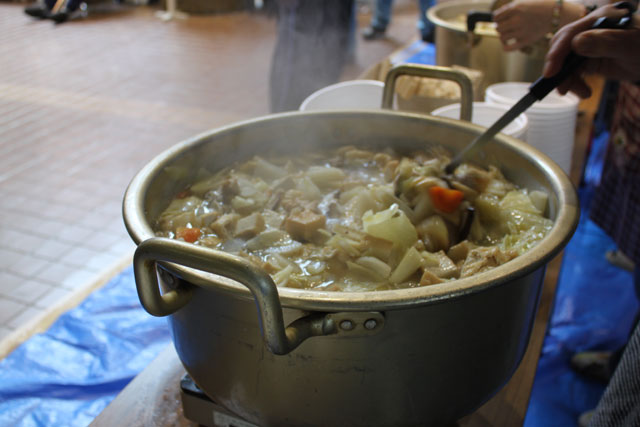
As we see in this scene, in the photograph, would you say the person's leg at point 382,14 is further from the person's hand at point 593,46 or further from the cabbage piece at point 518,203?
the cabbage piece at point 518,203

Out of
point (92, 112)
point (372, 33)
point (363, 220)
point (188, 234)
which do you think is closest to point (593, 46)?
point (363, 220)

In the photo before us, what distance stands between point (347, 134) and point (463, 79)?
0.42m

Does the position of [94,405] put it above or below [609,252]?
above

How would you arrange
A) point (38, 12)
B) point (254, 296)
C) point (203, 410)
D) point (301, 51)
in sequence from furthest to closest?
point (38, 12) < point (301, 51) < point (203, 410) < point (254, 296)

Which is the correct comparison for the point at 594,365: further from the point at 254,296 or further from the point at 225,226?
the point at 254,296

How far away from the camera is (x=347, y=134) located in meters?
1.77

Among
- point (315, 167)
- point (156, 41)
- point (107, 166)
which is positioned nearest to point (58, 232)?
point (107, 166)

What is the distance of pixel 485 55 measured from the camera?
2.54 metres

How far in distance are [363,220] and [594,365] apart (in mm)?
1743

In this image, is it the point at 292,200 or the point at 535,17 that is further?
the point at 535,17

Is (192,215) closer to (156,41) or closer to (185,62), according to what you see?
(185,62)

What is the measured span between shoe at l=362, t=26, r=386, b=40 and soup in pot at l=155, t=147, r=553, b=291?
252 inches

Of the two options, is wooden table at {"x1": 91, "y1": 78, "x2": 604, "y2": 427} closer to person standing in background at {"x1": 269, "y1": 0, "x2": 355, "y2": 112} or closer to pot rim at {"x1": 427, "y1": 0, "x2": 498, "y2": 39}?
pot rim at {"x1": 427, "y1": 0, "x2": 498, "y2": 39}

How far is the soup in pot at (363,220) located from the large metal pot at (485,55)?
103cm
